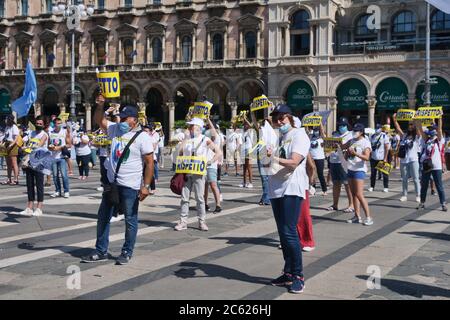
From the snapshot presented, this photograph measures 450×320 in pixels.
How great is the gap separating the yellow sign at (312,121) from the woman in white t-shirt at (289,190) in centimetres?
A: 788

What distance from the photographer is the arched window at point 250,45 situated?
47822 millimetres

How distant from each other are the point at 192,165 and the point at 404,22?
1538 inches

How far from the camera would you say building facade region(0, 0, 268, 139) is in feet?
157

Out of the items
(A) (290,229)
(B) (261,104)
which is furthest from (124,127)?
(B) (261,104)

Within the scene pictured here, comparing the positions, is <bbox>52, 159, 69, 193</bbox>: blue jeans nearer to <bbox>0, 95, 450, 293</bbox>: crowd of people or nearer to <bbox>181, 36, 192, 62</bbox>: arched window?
<bbox>0, 95, 450, 293</bbox>: crowd of people

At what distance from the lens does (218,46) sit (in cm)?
4922

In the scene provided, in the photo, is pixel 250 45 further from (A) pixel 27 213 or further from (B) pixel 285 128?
(B) pixel 285 128

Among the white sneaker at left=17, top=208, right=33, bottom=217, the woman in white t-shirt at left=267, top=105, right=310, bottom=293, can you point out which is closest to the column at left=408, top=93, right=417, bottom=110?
the white sneaker at left=17, top=208, right=33, bottom=217

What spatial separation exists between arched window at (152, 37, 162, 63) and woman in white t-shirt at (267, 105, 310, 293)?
45928mm

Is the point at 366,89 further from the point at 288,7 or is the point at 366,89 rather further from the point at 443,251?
the point at 443,251

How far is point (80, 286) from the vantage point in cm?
618

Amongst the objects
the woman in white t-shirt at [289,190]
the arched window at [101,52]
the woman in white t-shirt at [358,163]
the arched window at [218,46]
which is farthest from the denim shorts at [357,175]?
the arched window at [101,52]
